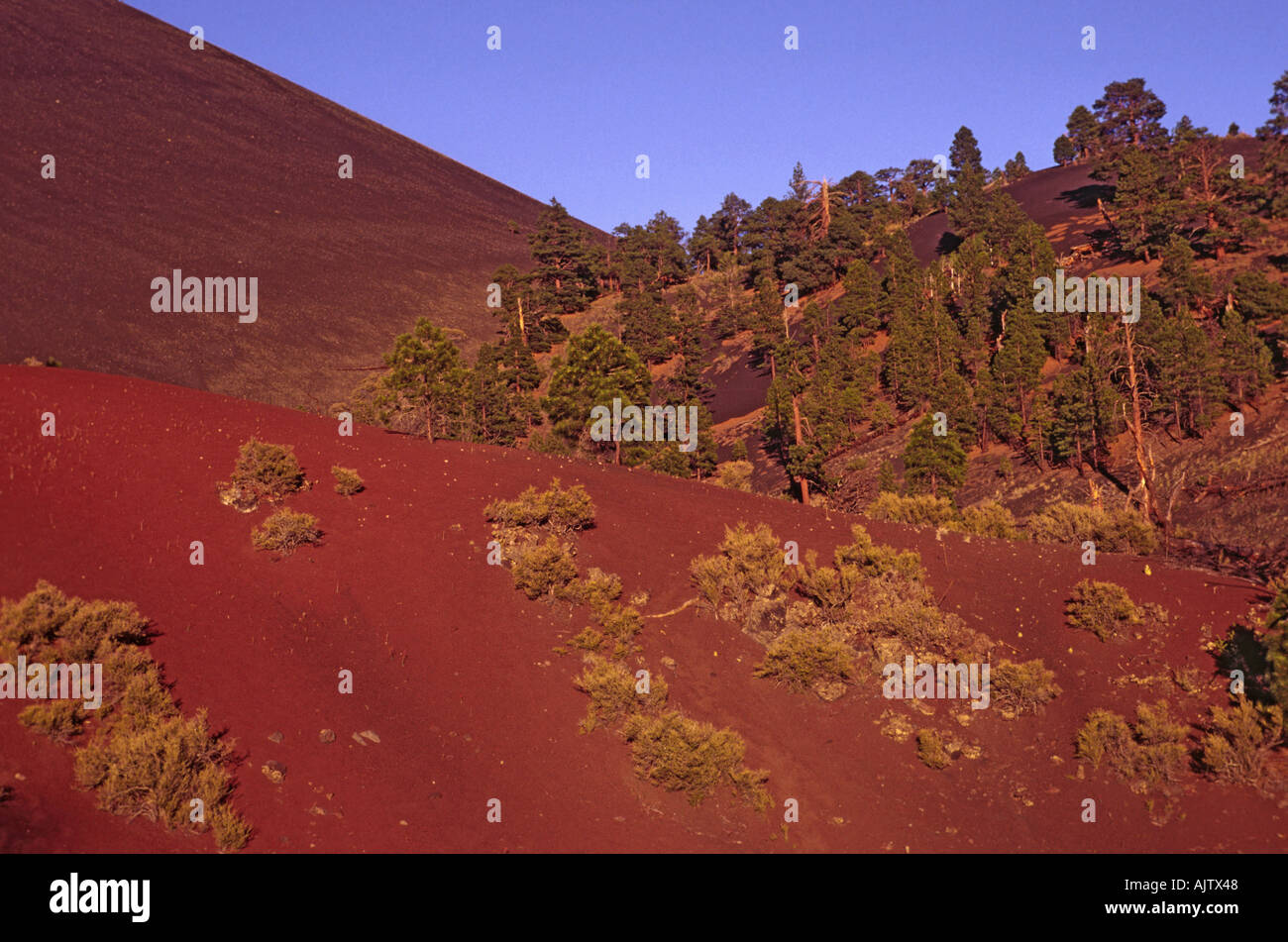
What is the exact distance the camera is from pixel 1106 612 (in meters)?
16.0

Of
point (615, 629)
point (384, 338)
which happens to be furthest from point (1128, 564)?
point (384, 338)

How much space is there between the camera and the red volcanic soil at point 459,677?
11.0 meters

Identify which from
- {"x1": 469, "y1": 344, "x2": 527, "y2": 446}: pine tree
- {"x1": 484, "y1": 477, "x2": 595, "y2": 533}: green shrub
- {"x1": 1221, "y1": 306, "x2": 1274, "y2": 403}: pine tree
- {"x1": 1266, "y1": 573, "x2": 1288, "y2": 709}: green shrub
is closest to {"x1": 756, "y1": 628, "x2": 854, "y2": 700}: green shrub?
{"x1": 484, "y1": 477, "x2": 595, "y2": 533}: green shrub

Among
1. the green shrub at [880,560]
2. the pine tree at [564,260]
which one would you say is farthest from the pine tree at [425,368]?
the pine tree at [564,260]

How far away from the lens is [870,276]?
68.1m

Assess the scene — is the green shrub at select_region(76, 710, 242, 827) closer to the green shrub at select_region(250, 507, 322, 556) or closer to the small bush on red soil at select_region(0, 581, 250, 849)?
the small bush on red soil at select_region(0, 581, 250, 849)

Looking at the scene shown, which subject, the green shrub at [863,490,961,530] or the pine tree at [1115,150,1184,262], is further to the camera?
the pine tree at [1115,150,1184,262]

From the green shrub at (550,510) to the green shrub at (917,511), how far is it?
10.1 meters

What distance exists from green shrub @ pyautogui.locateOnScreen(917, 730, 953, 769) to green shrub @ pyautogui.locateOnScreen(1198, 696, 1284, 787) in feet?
11.3

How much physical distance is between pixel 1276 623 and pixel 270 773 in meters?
13.9

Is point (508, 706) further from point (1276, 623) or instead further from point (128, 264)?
point (128, 264)

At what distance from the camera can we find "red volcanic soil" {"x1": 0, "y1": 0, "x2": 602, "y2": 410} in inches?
2623

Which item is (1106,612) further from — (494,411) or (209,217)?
(209,217)

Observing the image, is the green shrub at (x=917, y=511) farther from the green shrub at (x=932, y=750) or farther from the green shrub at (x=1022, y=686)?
the green shrub at (x=932, y=750)
